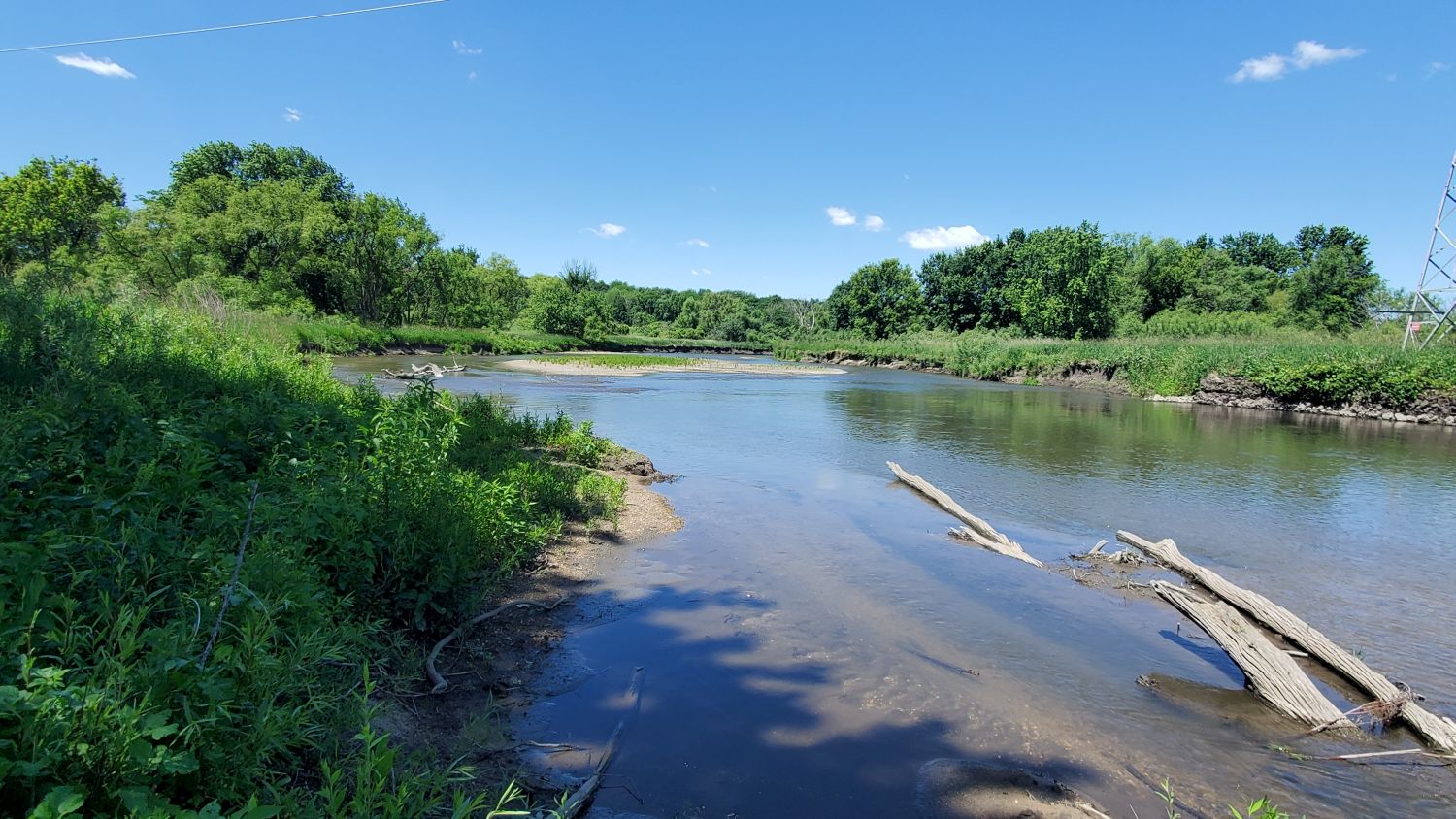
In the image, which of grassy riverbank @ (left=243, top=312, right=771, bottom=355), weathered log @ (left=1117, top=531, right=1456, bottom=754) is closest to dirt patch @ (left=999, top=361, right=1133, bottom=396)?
weathered log @ (left=1117, top=531, right=1456, bottom=754)

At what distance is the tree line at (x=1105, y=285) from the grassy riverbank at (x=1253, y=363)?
960 centimetres

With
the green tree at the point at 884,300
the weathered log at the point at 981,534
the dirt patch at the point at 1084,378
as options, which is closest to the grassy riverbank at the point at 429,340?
the weathered log at the point at 981,534

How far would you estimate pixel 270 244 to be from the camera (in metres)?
53.5

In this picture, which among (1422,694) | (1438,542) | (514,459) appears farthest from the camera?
(1438,542)

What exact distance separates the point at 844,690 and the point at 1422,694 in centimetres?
513

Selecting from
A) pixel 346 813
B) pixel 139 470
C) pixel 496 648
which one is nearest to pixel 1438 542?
pixel 496 648

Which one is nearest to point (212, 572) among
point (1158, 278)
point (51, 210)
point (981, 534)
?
point (981, 534)

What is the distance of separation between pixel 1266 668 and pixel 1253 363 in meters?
33.3

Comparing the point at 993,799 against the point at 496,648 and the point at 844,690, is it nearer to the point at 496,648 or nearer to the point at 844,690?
the point at 844,690

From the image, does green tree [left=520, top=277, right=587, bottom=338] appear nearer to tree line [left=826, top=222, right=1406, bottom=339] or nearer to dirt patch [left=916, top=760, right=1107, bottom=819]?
tree line [left=826, top=222, right=1406, bottom=339]

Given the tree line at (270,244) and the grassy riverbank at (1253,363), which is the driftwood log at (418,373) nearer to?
the tree line at (270,244)

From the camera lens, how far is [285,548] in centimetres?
405

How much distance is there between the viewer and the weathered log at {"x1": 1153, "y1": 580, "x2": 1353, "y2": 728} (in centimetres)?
545

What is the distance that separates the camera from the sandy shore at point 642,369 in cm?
4469
